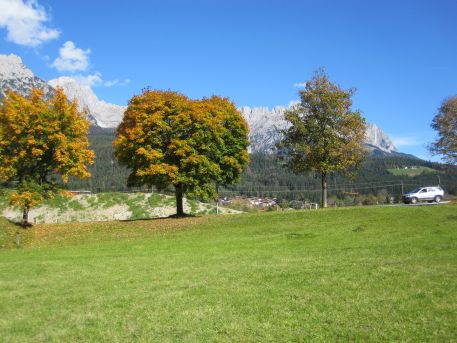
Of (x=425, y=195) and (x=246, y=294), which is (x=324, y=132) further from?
(x=246, y=294)

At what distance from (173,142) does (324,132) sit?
1707 cm

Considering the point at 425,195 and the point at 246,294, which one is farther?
the point at 425,195

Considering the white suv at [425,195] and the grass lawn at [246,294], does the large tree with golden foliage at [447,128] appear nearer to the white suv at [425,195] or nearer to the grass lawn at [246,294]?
the white suv at [425,195]

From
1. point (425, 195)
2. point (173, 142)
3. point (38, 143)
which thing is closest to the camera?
point (38, 143)

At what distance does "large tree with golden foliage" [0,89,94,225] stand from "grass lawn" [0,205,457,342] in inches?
653

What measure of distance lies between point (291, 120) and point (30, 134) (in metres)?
27.8

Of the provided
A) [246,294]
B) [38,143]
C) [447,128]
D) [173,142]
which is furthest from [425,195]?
[246,294]

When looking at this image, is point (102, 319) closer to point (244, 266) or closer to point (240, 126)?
point (244, 266)

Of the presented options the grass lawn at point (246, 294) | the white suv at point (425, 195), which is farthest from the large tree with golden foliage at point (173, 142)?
the white suv at point (425, 195)

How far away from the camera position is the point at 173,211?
74.2 m

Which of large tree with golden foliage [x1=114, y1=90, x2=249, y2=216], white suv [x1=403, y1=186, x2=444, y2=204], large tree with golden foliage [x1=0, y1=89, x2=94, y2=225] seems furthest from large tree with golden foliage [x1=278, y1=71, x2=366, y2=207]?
large tree with golden foliage [x1=0, y1=89, x2=94, y2=225]

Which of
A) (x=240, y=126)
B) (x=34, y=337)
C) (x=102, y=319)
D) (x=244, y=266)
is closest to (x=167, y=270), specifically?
(x=244, y=266)

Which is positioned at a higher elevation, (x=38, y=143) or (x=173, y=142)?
(x=173, y=142)

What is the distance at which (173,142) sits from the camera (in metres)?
46.2
